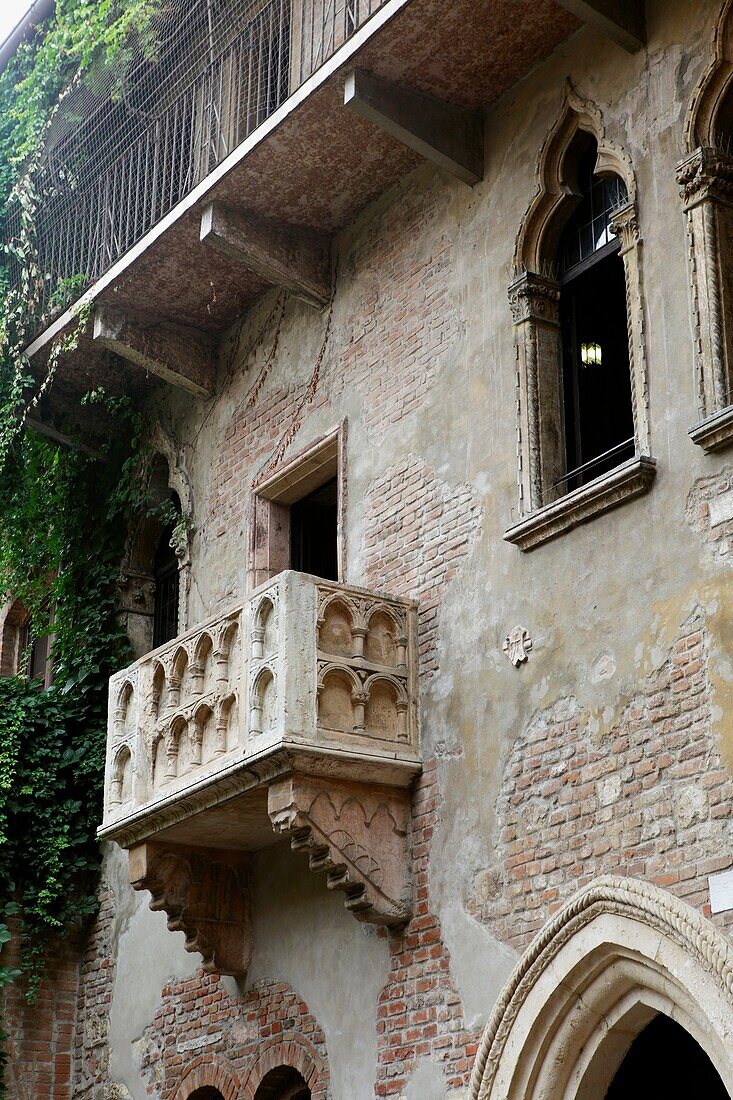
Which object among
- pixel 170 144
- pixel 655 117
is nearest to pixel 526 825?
pixel 655 117

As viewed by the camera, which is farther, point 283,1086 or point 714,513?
point 283,1086

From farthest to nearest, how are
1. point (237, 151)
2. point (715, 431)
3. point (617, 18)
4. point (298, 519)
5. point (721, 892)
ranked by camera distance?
1. point (298, 519)
2. point (237, 151)
3. point (617, 18)
4. point (715, 431)
5. point (721, 892)

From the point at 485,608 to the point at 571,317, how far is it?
5.64 ft

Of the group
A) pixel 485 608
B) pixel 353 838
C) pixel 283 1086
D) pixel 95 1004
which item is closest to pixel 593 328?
pixel 485 608

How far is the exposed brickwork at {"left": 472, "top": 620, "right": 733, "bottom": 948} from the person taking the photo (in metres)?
6.95

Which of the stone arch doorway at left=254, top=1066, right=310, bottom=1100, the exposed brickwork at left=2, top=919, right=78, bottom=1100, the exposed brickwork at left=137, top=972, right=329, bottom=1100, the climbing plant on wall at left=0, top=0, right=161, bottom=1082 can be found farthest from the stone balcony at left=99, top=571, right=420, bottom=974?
the exposed brickwork at left=2, top=919, right=78, bottom=1100

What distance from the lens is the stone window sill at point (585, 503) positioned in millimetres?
7629

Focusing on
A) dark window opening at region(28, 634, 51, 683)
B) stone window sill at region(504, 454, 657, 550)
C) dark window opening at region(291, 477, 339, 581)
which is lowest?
stone window sill at region(504, 454, 657, 550)

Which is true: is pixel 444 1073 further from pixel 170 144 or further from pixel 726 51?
pixel 170 144

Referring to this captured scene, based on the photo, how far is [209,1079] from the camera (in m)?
9.96

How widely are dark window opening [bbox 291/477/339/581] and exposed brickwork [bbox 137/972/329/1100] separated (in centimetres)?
283

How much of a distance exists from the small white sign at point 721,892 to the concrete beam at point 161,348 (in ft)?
20.7

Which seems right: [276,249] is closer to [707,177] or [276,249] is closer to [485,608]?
[485,608]

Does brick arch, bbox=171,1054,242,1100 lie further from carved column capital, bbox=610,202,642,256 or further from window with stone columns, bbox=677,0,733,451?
carved column capital, bbox=610,202,642,256
